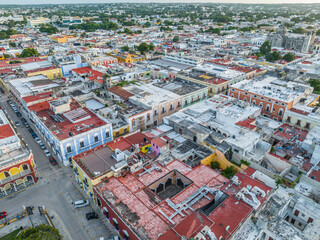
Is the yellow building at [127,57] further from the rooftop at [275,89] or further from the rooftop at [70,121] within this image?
the rooftop at [275,89]

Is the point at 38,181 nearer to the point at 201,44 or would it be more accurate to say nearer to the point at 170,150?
the point at 170,150

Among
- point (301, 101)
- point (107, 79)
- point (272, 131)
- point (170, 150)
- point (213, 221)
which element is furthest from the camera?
point (107, 79)

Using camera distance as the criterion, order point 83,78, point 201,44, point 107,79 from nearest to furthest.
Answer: point 107,79 → point 83,78 → point 201,44

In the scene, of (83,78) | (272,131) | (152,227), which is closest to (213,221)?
(152,227)

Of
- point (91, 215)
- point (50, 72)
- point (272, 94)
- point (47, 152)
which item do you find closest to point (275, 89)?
point (272, 94)

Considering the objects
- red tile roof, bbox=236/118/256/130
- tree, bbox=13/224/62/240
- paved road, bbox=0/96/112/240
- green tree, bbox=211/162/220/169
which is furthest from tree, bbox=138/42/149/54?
tree, bbox=13/224/62/240

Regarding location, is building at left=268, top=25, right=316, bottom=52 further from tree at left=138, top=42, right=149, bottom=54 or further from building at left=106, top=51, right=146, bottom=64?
building at left=106, top=51, right=146, bottom=64

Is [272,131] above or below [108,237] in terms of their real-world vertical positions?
above
